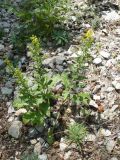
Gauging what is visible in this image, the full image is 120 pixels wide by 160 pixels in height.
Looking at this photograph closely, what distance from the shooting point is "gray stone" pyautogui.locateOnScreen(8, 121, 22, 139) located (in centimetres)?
490

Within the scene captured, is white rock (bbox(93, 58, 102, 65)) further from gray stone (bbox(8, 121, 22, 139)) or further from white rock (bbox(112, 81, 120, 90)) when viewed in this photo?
gray stone (bbox(8, 121, 22, 139))

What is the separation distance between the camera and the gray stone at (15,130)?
490 cm

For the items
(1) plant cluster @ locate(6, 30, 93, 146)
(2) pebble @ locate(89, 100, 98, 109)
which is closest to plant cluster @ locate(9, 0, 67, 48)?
(1) plant cluster @ locate(6, 30, 93, 146)

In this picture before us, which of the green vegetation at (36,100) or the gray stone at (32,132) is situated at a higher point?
the green vegetation at (36,100)

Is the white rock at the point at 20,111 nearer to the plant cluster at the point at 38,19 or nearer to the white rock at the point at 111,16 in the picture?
the plant cluster at the point at 38,19

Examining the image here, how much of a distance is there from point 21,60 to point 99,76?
1.25m

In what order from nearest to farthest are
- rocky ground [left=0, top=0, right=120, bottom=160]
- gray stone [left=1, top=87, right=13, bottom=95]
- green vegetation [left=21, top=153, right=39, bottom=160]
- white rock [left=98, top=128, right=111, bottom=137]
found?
green vegetation [left=21, top=153, right=39, bottom=160] → rocky ground [left=0, top=0, right=120, bottom=160] → white rock [left=98, top=128, right=111, bottom=137] → gray stone [left=1, top=87, right=13, bottom=95]

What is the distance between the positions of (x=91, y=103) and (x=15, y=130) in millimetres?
1087

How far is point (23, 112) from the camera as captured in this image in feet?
16.8

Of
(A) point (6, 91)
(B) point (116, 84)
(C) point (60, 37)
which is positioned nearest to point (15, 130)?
(A) point (6, 91)

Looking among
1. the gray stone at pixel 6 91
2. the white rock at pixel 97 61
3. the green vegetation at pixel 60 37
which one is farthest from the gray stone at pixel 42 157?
the green vegetation at pixel 60 37

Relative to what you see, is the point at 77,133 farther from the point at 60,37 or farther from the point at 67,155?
the point at 60,37

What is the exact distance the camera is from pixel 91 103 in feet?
16.8

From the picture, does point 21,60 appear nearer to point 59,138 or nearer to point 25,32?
point 25,32
